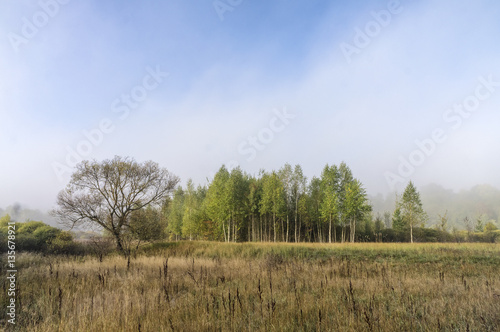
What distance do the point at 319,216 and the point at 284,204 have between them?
26.8 feet

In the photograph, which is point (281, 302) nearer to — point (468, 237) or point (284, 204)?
point (284, 204)

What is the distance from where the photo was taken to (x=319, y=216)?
41375 millimetres

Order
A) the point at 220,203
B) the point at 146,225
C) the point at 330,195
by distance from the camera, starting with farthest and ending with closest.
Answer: the point at 330,195, the point at 220,203, the point at 146,225

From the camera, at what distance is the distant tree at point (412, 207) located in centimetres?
4312

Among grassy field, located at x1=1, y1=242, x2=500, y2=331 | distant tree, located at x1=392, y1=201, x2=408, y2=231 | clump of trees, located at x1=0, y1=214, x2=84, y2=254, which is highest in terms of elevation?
grassy field, located at x1=1, y1=242, x2=500, y2=331

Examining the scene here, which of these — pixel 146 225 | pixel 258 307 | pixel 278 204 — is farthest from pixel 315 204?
pixel 258 307

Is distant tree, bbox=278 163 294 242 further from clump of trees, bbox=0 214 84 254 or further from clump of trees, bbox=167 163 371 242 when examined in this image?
clump of trees, bbox=0 214 84 254

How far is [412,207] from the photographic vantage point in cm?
4375

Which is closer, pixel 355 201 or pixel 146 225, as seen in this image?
pixel 146 225

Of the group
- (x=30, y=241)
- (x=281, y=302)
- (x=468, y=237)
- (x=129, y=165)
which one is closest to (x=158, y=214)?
(x=129, y=165)

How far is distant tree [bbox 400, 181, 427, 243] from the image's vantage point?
43.1 m

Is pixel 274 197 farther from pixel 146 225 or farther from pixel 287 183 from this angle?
pixel 146 225

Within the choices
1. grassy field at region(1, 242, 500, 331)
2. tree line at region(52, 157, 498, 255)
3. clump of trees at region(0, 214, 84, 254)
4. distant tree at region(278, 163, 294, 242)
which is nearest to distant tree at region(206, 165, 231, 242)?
tree line at region(52, 157, 498, 255)

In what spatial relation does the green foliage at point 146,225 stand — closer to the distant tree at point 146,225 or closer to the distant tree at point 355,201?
the distant tree at point 146,225
